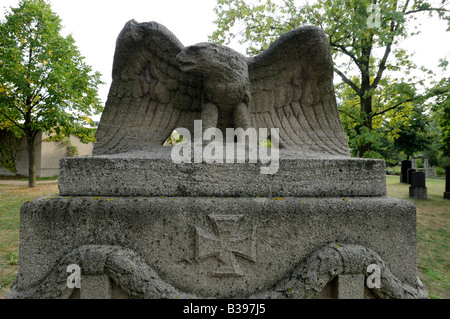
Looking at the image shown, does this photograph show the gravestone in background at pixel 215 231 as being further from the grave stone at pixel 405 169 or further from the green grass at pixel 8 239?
the grave stone at pixel 405 169

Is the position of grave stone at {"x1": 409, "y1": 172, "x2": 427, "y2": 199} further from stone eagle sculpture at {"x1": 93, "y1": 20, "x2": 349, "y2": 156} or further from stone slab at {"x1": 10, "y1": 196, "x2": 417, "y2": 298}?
stone slab at {"x1": 10, "y1": 196, "x2": 417, "y2": 298}

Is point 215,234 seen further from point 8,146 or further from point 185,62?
point 8,146

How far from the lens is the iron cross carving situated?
61.7 inches

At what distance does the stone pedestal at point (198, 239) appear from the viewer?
1.49 m

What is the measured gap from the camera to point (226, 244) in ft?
5.24

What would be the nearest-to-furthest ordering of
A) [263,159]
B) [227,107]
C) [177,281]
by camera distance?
[177,281] → [263,159] → [227,107]

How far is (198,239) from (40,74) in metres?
9.69

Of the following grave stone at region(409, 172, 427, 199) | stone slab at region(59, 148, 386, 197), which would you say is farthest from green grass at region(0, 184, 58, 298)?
grave stone at region(409, 172, 427, 199)

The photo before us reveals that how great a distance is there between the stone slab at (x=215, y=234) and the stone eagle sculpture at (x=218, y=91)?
2.24ft

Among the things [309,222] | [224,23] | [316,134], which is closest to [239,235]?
[309,222]
